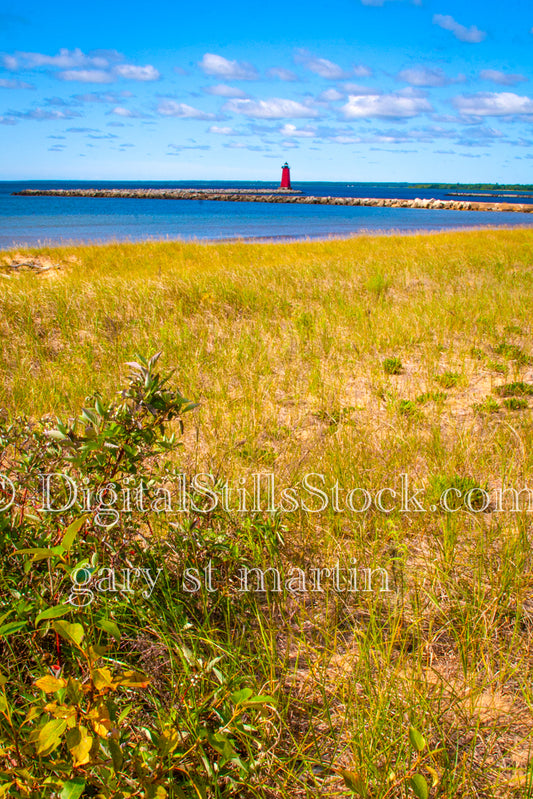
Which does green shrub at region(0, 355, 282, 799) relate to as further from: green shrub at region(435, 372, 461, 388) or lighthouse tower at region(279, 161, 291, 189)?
lighthouse tower at region(279, 161, 291, 189)

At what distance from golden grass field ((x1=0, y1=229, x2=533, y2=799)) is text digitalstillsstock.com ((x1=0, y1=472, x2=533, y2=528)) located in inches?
2.4

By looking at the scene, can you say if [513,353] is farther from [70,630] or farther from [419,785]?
[70,630]

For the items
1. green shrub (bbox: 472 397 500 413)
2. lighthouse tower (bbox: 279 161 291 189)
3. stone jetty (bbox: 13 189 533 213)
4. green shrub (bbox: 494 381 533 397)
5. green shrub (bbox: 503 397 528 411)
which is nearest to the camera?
green shrub (bbox: 472 397 500 413)

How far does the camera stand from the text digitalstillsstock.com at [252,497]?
6.51ft

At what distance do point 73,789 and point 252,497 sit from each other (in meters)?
1.65

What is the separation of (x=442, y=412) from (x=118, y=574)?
3107mm

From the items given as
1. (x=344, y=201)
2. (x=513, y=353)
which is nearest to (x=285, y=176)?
(x=344, y=201)

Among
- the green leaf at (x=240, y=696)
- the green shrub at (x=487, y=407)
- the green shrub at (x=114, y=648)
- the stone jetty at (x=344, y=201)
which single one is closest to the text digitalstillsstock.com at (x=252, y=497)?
the green shrub at (x=114, y=648)

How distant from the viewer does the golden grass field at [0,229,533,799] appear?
156 cm

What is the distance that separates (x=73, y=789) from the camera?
1.08 meters

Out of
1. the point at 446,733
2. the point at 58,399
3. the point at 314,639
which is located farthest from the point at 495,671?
the point at 58,399

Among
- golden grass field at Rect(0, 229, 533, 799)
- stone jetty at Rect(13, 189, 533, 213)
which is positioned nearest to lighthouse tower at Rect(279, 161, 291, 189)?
stone jetty at Rect(13, 189, 533, 213)

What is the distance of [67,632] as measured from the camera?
1.12 metres

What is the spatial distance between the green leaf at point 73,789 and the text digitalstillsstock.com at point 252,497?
3.06 feet
